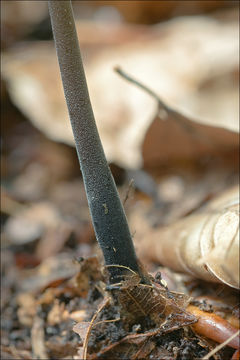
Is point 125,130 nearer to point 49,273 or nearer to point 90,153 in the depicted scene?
point 49,273

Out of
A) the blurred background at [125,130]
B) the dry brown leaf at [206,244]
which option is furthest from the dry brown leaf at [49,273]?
the dry brown leaf at [206,244]

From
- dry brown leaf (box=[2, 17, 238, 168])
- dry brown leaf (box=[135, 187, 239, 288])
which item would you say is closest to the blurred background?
dry brown leaf (box=[2, 17, 238, 168])

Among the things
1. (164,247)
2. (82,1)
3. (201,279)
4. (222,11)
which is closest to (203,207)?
(164,247)

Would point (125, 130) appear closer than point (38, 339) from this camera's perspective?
No

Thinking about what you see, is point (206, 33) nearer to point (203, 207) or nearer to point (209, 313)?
point (203, 207)

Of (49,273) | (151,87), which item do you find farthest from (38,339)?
(151,87)

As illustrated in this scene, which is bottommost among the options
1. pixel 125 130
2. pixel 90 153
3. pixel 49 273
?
pixel 49 273
